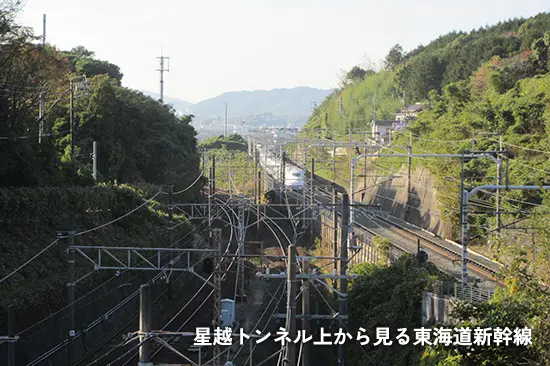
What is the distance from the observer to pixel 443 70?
50375mm

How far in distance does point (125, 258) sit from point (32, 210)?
13.8 ft

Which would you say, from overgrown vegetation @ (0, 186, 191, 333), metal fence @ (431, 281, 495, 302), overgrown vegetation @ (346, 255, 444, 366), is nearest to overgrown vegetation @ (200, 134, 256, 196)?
overgrown vegetation @ (0, 186, 191, 333)

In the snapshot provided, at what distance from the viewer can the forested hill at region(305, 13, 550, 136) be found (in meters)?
34.0

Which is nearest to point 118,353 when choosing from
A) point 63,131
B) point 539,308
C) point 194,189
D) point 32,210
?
point 32,210

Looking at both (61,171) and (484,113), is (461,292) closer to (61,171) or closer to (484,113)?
(61,171)

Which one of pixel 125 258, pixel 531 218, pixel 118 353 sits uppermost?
pixel 531 218

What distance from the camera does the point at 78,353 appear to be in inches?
537

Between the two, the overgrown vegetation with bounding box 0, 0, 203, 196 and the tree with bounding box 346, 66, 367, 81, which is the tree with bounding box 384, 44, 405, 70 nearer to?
the tree with bounding box 346, 66, 367, 81

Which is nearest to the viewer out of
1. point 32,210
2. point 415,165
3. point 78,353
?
point 78,353

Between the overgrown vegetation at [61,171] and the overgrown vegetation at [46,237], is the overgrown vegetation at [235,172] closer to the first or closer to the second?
the overgrown vegetation at [61,171]

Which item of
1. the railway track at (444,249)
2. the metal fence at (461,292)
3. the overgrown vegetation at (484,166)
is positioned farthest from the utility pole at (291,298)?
the railway track at (444,249)

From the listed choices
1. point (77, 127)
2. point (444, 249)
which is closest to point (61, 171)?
point (77, 127)

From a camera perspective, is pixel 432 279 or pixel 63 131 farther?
pixel 63 131

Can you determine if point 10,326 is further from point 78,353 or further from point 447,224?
point 447,224
